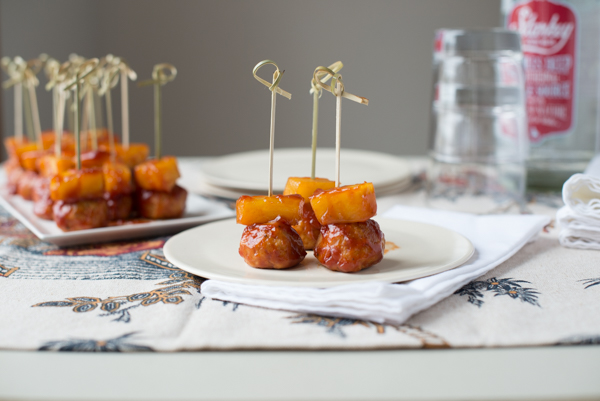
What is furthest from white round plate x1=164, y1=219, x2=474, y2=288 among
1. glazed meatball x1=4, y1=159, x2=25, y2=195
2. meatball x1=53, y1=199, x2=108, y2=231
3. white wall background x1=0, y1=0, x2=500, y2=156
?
white wall background x1=0, y1=0, x2=500, y2=156

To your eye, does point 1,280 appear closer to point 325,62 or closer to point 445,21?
point 325,62

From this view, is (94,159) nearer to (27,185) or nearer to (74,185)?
(74,185)

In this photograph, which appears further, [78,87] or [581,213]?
[78,87]

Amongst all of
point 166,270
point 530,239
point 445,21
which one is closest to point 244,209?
point 166,270

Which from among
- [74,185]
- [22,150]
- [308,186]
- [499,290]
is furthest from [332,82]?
[22,150]

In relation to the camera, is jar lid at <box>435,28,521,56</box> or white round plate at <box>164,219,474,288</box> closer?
white round plate at <box>164,219,474,288</box>

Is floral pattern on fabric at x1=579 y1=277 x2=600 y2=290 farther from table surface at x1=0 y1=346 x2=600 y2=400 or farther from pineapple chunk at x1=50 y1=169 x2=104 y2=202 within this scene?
pineapple chunk at x1=50 y1=169 x2=104 y2=202
